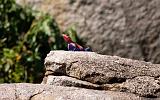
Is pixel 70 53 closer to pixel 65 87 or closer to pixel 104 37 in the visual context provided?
pixel 65 87

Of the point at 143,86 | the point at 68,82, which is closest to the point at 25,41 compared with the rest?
the point at 68,82

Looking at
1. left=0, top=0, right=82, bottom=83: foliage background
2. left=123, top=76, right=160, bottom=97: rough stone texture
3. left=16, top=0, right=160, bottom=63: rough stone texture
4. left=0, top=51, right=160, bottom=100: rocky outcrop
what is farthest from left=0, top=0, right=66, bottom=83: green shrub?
left=123, top=76, right=160, bottom=97: rough stone texture

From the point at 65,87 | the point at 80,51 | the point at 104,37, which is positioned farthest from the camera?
the point at 104,37

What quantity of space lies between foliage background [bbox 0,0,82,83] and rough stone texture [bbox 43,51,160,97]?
4.89 meters

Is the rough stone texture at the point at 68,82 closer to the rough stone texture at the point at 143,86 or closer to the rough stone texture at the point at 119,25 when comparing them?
the rough stone texture at the point at 143,86

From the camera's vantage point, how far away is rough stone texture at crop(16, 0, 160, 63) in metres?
10.6

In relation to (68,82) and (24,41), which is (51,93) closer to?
(68,82)

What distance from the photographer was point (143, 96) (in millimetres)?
5445

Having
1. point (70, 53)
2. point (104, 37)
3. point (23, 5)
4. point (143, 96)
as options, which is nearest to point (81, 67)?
point (70, 53)

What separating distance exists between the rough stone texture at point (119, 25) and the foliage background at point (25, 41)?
0.38 m

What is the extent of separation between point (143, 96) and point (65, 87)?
806 millimetres

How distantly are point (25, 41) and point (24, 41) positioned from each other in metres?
0.02

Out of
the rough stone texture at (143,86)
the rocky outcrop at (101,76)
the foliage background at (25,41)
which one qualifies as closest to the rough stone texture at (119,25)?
the foliage background at (25,41)

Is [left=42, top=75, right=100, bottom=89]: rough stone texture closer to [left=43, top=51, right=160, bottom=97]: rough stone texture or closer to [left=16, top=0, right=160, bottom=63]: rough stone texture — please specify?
[left=43, top=51, right=160, bottom=97]: rough stone texture
